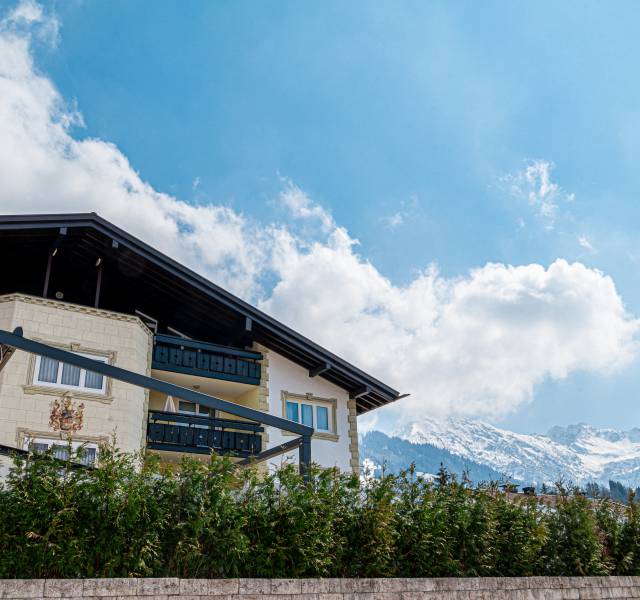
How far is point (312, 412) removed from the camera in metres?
26.2

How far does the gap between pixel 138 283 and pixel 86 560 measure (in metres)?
16.3

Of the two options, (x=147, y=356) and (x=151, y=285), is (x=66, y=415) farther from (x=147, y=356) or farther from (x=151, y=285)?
(x=151, y=285)

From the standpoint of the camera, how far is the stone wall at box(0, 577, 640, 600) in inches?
340

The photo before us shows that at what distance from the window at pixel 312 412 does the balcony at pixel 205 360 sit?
1678 mm

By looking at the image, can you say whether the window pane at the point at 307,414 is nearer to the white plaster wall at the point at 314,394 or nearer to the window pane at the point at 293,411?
the window pane at the point at 293,411

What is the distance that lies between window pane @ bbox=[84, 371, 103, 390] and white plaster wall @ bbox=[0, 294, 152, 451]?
1.27ft

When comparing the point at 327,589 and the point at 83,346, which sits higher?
the point at 83,346

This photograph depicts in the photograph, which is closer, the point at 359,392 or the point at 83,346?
the point at 83,346

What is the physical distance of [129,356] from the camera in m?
22.2

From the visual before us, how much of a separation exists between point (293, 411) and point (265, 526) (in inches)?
605

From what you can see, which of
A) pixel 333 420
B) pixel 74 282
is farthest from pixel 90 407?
pixel 333 420

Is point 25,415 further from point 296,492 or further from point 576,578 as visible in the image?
point 576,578

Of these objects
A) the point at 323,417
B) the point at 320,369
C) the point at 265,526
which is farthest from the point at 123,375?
the point at 323,417

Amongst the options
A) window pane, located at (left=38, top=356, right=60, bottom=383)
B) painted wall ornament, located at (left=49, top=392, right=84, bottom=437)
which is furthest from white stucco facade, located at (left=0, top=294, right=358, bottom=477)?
window pane, located at (left=38, top=356, right=60, bottom=383)
